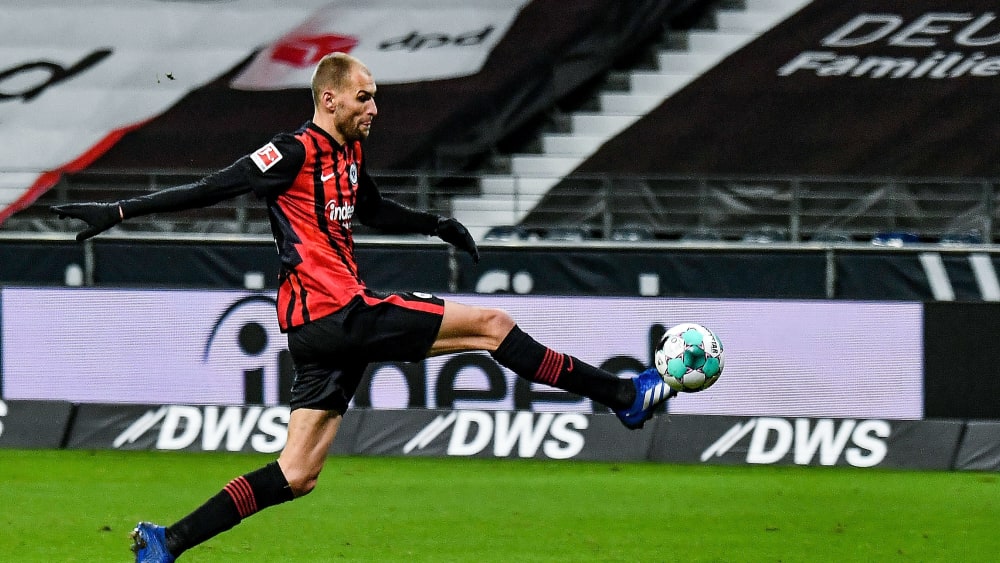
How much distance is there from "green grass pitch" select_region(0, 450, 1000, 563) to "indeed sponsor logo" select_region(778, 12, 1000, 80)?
338 inches

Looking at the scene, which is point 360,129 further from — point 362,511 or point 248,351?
point 248,351

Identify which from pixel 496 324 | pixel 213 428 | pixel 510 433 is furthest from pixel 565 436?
pixel 496 324

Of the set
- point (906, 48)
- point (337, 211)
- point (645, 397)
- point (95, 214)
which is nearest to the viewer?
point (95, 214)

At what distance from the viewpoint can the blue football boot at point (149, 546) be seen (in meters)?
5.19

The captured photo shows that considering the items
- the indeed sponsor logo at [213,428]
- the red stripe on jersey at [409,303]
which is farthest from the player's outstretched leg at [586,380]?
the indeed sponsor logo at [213,428]

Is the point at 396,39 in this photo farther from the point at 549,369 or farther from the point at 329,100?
the point at 549,369

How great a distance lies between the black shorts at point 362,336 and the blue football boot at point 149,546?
0.68m

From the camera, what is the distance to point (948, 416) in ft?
35.0

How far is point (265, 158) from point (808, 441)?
6.43 metres

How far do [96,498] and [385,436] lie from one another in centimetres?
291

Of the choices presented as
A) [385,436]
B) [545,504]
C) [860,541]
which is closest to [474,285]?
[385,436]

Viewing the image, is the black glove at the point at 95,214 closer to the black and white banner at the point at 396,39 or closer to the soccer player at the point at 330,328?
the soccer player at the point at 330,328

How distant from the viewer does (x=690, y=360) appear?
5371 mm

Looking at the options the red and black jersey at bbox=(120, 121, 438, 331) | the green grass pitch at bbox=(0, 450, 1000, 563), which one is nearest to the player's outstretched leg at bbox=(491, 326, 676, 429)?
the red and black jersey at bbox=(120, 121, 438, 331)
